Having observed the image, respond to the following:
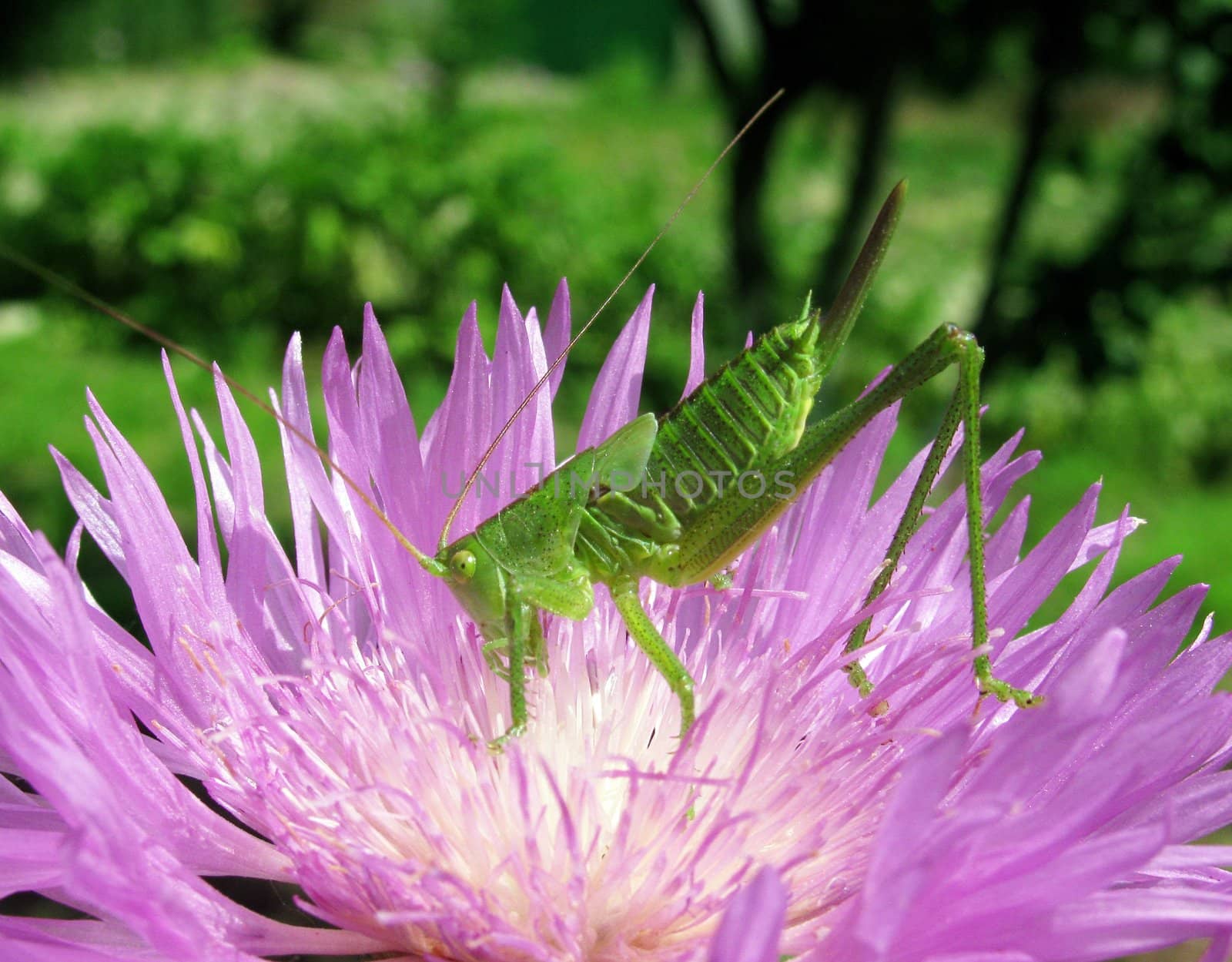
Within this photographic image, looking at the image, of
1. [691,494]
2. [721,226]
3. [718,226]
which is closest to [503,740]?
[691,494]

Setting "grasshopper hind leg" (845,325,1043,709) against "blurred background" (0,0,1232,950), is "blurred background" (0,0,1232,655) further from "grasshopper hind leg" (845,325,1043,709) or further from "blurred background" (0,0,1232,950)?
"grasshopper hind leg" (845,325,1043,709)

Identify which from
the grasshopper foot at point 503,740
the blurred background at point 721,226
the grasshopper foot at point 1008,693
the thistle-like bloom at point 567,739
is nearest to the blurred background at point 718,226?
the blurred background at point 721,226

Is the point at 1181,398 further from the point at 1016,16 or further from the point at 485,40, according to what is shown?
the point at 485,40

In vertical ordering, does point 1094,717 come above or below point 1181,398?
below

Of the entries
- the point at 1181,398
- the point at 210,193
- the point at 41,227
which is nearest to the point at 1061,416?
the point at 1181,398

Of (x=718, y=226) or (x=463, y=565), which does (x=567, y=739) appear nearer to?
(x=463, y=565)

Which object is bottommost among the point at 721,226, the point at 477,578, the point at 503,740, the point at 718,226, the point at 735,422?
the point at 503,740

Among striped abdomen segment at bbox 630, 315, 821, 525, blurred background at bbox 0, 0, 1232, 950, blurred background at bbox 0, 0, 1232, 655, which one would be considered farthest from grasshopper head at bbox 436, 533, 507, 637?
blurred background at bbox 0, 0, 1232, 655
